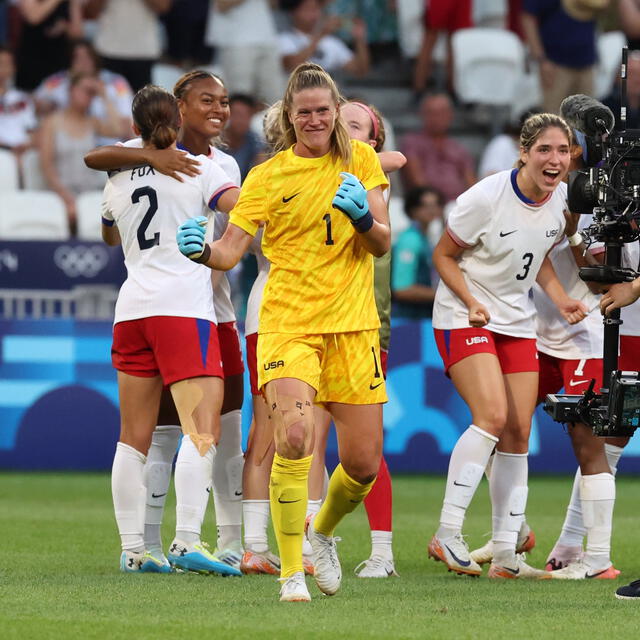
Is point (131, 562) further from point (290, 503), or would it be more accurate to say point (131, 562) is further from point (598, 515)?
point (598, 515)

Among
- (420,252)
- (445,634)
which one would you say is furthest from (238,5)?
(445,634)

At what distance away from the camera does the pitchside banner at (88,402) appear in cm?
1239

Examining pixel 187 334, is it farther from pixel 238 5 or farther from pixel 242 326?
pixel 238 5

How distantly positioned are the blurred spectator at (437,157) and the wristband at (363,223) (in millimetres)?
10318

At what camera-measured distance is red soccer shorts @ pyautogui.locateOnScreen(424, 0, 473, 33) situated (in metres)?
17.8

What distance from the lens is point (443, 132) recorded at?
1683 cm

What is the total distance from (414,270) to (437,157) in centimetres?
417

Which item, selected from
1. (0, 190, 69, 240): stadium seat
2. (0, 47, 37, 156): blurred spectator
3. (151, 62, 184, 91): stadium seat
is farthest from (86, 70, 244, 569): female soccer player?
(151, 62, 184, 91): stadium seat

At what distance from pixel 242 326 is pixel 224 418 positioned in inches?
182

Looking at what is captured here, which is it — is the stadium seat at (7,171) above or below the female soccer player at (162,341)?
above

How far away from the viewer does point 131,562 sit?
7.48 m

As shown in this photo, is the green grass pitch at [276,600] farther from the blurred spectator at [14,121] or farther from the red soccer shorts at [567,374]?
the blurred spectator at [14,121]

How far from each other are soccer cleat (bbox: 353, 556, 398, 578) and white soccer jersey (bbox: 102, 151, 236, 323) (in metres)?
1.48

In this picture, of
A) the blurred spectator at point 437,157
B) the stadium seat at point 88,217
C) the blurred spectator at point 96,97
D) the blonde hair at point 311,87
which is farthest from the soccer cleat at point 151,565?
the blurred spectator at point 437,157
